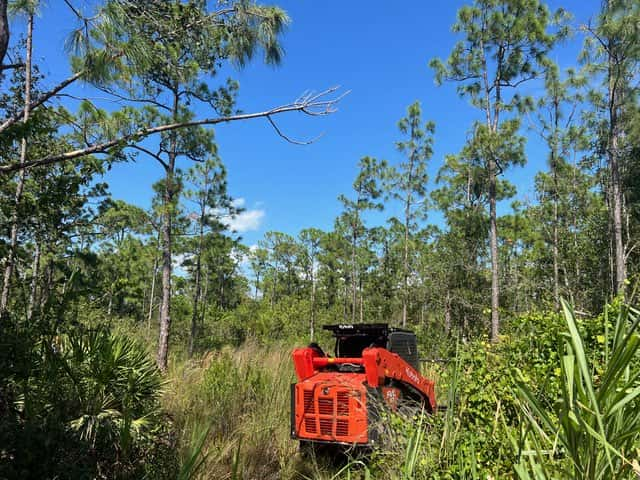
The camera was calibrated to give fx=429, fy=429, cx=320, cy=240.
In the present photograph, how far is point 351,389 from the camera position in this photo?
5145mm

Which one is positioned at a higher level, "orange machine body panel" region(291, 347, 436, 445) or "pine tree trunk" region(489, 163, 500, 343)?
"pine tree trunk" region(489, 163, 500, 343)

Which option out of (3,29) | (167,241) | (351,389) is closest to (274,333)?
(167,241)

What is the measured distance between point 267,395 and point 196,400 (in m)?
1.16

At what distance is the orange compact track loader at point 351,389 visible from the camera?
201 inches

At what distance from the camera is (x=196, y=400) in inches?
255

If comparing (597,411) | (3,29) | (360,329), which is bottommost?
(360,329)

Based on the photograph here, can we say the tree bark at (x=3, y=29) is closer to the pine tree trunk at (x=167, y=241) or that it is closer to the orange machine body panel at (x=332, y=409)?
the orange machine body panel at (x=332, y=409)

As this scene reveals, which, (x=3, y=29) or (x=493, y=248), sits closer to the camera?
(x=3, y=29)

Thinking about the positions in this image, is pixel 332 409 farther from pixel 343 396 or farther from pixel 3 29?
pixel 3 29

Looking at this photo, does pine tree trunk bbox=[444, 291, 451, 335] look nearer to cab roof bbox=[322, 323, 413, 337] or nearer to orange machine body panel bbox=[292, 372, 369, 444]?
cab roof bbox=[322, 323, 413, 337]

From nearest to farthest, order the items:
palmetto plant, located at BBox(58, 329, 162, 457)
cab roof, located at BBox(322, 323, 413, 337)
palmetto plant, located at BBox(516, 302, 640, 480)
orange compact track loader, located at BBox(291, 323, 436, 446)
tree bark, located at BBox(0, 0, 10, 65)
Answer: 1. palmetto plant, located at BBox(516, 302, 640, 480)
2. tree bark, located at BBox(0, 0, 10, 65)
3. palmetto plant, located at BBox(58, 329, 162, 457)
4. orange compact track loader, located at BBox(291, 323, 436, 446)
5. cab roof, located at BBox(322, 323, 413, 337)

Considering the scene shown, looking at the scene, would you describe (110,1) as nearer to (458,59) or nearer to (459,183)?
(458,59)

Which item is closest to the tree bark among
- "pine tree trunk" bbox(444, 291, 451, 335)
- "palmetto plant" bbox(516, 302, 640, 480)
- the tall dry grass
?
"palmetto plant" bbox(516, 302, 640, 480)

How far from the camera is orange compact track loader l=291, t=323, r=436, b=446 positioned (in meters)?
5.11
